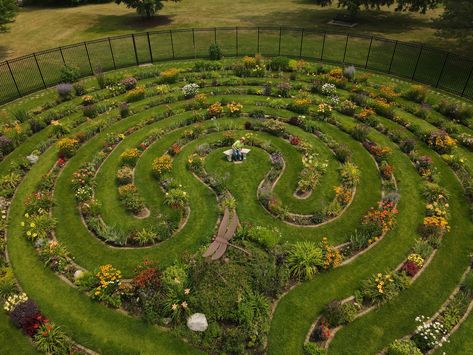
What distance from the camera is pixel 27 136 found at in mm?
30719

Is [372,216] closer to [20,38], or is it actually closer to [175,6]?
[20,38]

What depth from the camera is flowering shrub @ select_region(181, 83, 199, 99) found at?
36812 mm

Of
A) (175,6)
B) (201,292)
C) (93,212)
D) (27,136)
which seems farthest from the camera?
(175,6)

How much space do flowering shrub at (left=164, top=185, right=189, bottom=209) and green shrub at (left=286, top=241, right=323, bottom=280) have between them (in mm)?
7991

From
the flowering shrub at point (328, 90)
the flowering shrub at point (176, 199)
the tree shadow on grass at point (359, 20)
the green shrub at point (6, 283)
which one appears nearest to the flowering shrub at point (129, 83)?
the flowering shrub at point (176, 199)

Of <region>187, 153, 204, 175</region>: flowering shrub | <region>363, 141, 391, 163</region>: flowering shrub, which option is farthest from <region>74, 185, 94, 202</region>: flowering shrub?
<region>363, 141, 391, 163</region>: flowering shrub

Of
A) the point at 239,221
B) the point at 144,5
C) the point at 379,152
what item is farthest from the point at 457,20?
the point at 144,5

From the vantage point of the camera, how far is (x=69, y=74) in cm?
3900

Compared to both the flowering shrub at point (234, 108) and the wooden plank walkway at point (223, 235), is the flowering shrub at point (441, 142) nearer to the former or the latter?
the flowering shrub at point (234, 108)

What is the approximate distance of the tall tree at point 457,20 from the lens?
3866 centimetres

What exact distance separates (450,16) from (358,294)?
3851 centimetres

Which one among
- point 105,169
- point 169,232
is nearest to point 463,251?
point 169,232

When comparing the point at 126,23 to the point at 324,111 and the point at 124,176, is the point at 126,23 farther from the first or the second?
the point at 124,176

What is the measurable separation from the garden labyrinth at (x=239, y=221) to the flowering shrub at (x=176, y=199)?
141 millimetres
